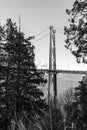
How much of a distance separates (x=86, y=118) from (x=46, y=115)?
44.4 feet

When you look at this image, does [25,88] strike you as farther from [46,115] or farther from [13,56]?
[46,115]

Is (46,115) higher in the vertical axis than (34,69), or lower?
lower

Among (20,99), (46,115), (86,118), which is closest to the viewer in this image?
(46,115)

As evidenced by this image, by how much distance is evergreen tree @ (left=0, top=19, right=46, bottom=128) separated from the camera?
1434 centimetres

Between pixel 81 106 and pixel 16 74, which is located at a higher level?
pixel 16 74

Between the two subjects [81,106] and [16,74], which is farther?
[81,106]

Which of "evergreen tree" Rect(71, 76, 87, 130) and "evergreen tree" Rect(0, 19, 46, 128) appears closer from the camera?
"evergreen tree" Rect(0, 19, 46, 128)

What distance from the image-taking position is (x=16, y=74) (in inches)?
601

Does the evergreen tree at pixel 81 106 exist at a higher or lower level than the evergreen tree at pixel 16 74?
lower

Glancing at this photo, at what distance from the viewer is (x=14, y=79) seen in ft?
48.7

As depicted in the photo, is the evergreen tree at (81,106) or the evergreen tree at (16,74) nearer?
the evergreen tree at (16,74)

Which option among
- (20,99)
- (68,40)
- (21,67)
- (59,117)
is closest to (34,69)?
(21,67)

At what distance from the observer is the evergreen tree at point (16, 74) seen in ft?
47.1

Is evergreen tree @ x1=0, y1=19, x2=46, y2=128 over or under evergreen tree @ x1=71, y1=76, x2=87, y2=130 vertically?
over
